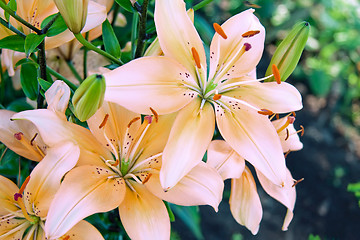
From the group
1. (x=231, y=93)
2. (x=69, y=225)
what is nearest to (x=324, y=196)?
(x=231, y=93)

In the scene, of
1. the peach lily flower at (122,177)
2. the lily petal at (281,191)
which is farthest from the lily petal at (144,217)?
the lily petal at (281,191)

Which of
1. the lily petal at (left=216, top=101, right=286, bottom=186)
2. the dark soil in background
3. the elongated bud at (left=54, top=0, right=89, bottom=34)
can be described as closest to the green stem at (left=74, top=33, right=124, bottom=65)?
the elongated bud at (left=54, top=0, right=89, bottom=34)

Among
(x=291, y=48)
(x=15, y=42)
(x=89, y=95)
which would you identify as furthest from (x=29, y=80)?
(x=291, y=48)

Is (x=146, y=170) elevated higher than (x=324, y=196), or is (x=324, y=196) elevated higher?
(x=146, y=170)

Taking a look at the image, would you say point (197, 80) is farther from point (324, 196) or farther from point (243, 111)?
point (324, 196)

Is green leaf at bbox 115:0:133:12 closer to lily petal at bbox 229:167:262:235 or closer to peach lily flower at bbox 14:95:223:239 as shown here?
peach lily flower at bbox 14:95:223:239
